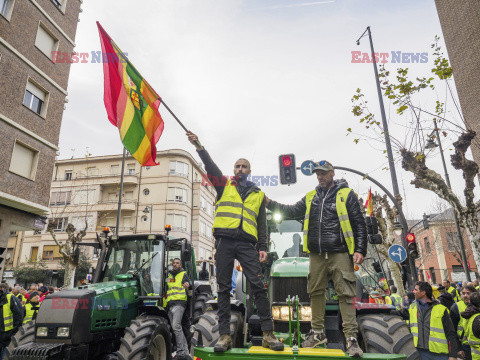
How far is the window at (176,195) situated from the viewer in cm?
4647

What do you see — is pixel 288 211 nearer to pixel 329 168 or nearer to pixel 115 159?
pixel 329 168

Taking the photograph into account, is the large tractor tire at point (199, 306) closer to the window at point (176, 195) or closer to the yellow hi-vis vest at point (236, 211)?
the yellow hi-vis vest at point (236, 211)

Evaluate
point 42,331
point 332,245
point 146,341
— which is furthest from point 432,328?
point 42,331

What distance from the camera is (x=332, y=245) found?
4.36 metres

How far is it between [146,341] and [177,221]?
40.0 meters

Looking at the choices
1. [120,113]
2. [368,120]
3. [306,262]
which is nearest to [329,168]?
[306,262]

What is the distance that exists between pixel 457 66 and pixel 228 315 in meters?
22.0

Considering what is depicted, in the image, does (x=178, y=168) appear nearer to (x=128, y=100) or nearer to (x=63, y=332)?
(x=128, y=100)

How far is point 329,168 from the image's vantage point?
4762 millimetres

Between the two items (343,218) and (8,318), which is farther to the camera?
(8,318)

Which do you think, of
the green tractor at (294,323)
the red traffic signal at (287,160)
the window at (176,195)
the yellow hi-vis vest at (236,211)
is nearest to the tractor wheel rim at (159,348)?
the green tractor at (294,323)

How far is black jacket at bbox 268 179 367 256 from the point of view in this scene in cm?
437

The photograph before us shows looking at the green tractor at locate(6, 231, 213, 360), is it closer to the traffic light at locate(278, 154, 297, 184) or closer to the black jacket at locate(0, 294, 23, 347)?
the black jacket at locate(0, 294, 23, 347)

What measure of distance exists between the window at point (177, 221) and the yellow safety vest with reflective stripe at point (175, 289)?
3697cm
